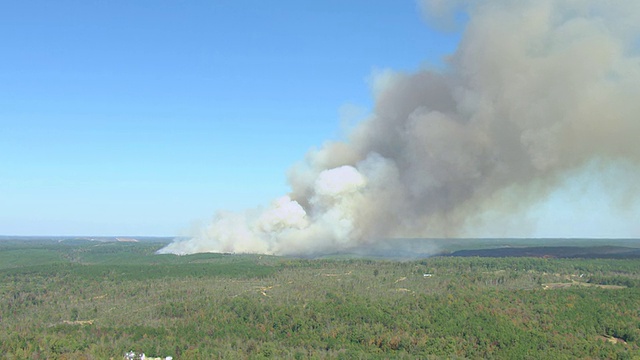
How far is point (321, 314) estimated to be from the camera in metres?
64.4

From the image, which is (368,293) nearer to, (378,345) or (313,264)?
(378,345)

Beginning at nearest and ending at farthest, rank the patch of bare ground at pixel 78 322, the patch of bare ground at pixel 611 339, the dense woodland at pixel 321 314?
the dense woodland at pixel 321 314, the patch of bare ground at pixel 611 339, the patch of bare ground at pixel 78 322

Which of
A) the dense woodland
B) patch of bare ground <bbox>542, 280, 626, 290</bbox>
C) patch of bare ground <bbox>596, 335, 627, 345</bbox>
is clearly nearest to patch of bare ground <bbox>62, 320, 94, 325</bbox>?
the dense woodland

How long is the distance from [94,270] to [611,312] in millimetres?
83384

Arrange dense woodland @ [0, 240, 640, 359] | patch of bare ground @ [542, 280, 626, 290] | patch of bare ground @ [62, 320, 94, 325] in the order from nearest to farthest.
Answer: dense woodland @ [0, 240, 640, 359], patch of bare ground @ [62, 320, 94, 325], patch of bare ground @ [542, 280, 626, 290]

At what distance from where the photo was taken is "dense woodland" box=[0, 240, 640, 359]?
177 ft

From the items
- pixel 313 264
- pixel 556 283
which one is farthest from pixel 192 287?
pixel 556 283

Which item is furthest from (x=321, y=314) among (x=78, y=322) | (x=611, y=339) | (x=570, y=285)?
(x=570, y=285)

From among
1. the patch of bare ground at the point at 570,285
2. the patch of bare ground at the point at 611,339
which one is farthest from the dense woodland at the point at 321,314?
the patch of bare ground at the point at 570,285

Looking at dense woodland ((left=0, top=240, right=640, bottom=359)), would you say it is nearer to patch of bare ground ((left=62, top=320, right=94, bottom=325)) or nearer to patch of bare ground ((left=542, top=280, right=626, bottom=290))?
patch of bare ground ((left=62, top=320, right=94, bottom=325))

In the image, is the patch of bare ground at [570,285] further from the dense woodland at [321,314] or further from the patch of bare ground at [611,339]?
the patch of bare ground at [611,339]

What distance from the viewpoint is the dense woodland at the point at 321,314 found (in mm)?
53844

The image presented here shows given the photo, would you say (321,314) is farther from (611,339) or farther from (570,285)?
(570,285)

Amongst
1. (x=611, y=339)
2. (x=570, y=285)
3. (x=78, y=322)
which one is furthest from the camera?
(x=570, y=285)
